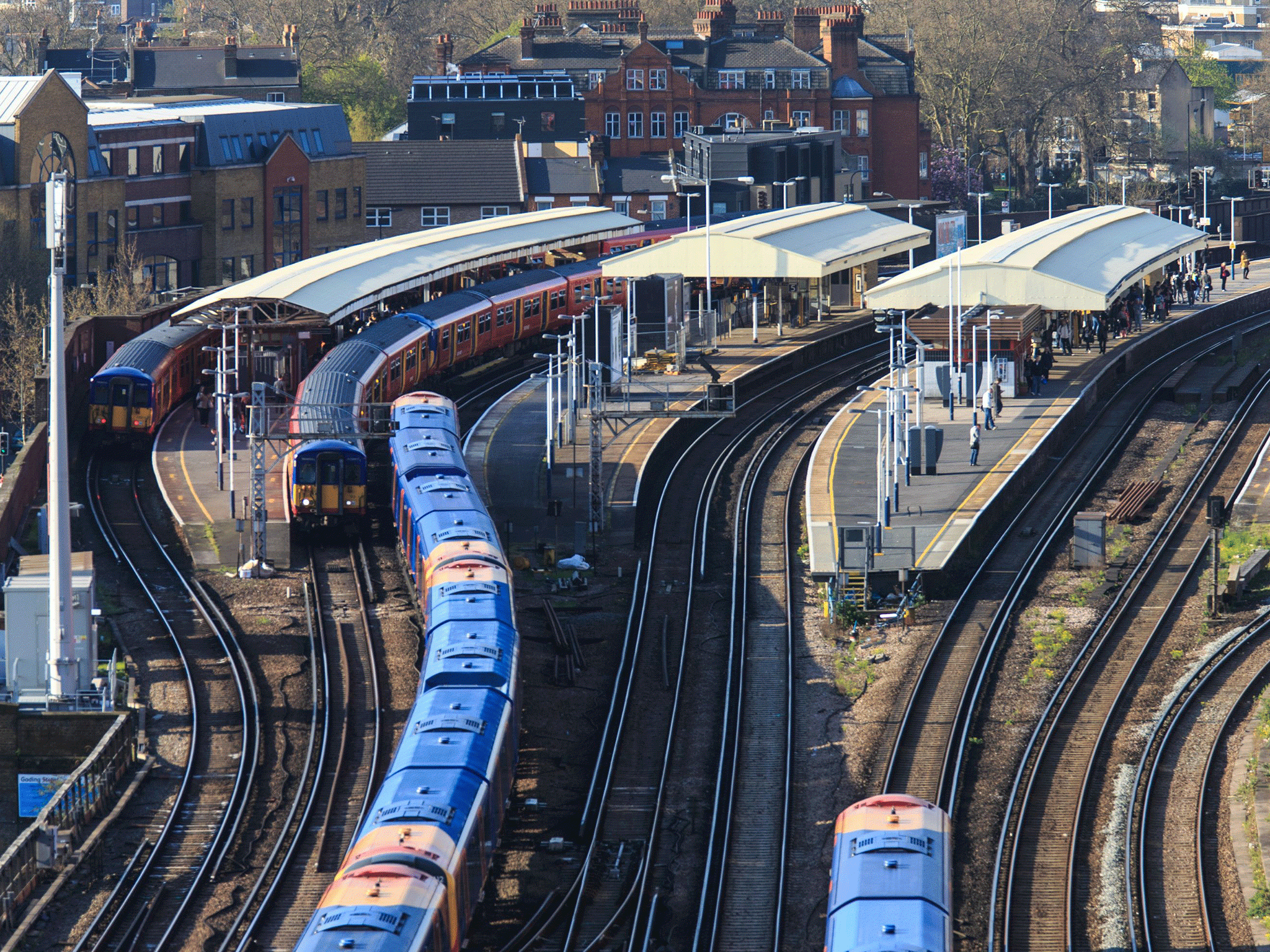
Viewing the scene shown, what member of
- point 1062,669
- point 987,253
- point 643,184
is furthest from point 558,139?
point 1062,669

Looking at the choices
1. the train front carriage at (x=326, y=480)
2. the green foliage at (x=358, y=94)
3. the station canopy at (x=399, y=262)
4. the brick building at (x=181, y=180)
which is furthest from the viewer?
the green foliage at (x=358, y=94)

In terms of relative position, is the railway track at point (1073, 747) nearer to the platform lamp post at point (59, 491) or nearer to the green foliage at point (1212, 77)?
the platform lamp post at point (59, 491)

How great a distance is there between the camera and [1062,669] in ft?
126

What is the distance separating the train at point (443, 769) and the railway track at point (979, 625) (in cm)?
712

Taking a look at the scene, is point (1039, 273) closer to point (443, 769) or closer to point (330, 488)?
point (330, 488)

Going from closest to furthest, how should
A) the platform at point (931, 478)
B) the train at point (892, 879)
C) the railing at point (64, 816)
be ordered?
1. the train at point (892, 879)
2. the railing at point (64, 816)
3. the platform at point (931, 478)

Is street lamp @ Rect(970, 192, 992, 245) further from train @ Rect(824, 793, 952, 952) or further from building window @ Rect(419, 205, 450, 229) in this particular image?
train @ Rect(824, 793, 952, 952)

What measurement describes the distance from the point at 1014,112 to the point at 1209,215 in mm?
16640

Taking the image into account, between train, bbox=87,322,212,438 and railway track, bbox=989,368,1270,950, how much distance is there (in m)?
27.6

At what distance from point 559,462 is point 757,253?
17.2 meters

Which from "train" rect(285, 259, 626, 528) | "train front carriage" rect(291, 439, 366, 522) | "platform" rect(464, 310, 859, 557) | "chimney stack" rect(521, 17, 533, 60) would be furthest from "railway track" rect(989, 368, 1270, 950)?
"chimney stack" rect(521, 17, 533, 60)

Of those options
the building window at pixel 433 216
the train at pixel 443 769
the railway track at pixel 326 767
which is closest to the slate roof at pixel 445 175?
the building window at pixel 433 216

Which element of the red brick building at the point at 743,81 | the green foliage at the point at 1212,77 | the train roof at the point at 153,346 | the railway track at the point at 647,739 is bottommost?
the railway track at the point at 647,739

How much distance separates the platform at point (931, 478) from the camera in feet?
146
